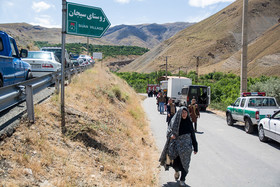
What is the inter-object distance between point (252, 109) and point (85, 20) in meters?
8.80

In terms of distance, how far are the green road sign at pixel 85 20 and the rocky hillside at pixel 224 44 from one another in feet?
233

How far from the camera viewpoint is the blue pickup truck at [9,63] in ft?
24.0

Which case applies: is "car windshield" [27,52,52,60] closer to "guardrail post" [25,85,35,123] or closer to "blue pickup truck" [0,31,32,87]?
"blue pickup truck" [0,31,32,87]

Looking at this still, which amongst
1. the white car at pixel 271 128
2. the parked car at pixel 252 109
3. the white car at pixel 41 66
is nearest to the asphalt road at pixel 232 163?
the white car at pixel 271 128

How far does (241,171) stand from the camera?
6.79 m

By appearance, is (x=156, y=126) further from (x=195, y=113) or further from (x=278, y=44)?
(x=278, y=44)

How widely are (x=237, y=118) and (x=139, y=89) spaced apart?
6416 centimetres

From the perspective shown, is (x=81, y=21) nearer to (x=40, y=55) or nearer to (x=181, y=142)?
(x=181, y=142)

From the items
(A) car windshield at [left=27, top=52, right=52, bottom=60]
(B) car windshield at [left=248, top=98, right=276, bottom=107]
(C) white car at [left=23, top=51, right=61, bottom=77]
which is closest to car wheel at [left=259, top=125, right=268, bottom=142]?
(B) car windshield at [left=248, top=98, right=276, bottom=107]

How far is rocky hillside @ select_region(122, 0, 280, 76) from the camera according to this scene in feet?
273

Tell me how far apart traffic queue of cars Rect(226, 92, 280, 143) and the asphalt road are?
55 cm

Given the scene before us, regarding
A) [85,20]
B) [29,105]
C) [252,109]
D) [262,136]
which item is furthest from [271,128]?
[29,105]

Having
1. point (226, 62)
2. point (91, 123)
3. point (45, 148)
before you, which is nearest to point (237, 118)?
point (91, 123)

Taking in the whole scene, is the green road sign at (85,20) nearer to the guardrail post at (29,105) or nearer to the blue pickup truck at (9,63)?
the guardrail post at (29,105)
